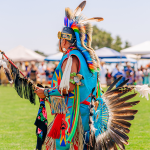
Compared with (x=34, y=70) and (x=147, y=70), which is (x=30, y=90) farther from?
(x=147, y=70)

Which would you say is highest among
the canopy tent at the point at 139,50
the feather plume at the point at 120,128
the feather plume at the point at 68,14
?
the canopy tent at the point at 139,50

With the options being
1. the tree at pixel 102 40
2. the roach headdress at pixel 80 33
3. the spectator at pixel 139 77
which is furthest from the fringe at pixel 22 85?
the tree at pixel 102 40

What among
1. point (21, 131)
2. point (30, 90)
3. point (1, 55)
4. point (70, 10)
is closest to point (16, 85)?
point (30, 90)

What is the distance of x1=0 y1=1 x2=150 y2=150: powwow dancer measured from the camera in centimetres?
277

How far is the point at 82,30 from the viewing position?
2.90m

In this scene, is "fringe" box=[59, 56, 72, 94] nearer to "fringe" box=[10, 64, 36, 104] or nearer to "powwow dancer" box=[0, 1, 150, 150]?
"powwow dancer" box=[0, 1, 150, 150]

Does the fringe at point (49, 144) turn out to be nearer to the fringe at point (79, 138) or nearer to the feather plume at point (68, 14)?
the fringe at point (79, 138)

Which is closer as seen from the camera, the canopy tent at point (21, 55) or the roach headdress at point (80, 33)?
the roach headdress at point (80, 33)

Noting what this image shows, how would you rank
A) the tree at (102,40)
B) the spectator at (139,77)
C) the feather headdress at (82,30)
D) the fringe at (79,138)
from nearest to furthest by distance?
the fringe at (79,138) → the feather headdress at (82,30) → the spectator at (139,77) → the tree at (102,40)

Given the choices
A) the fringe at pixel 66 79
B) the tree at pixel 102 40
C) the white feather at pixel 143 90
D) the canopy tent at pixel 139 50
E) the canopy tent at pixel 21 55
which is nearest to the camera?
the fringe at pixel 66 79

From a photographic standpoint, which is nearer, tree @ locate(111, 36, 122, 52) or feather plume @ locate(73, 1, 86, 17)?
feather plume @ locate(73, 1, 86, 17)

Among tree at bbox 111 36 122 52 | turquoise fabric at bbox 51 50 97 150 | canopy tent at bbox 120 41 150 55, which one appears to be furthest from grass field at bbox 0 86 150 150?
tree at bbox 111 36 122 52

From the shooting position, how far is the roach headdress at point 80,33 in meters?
2.89

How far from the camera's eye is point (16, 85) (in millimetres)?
3135
